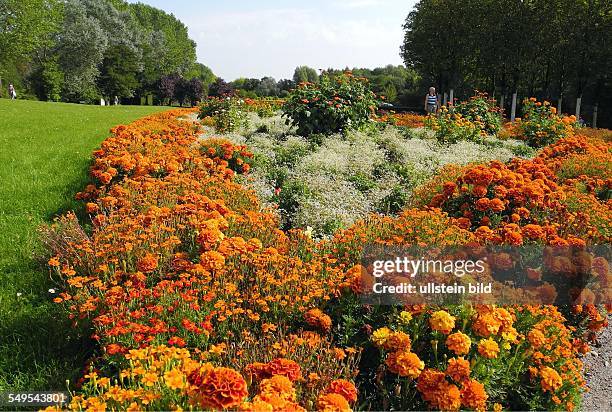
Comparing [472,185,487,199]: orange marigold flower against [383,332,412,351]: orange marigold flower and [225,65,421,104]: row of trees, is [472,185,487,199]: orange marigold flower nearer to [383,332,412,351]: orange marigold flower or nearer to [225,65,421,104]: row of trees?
[383,332,412,351]: orange marigold flower

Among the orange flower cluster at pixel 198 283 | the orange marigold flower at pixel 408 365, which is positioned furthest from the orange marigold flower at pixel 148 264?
the orange marigold flower at pixel 408 365

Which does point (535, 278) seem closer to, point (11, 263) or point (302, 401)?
point (302, 401)

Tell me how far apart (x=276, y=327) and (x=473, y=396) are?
1345 mm

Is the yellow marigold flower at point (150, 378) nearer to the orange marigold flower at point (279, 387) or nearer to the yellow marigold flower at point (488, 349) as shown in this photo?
the orange marigold flower at point (279, 387)

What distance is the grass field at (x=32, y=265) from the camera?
3.43m

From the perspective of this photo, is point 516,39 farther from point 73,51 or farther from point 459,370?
point 73,51

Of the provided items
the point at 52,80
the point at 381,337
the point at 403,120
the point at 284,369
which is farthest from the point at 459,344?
the point at 52,80

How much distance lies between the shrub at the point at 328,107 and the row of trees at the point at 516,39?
52.9 ft

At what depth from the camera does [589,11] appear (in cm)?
2423

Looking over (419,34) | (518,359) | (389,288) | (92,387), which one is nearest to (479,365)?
(518,359)

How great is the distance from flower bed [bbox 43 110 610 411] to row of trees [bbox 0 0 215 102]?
132 feet

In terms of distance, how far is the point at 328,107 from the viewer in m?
11.8

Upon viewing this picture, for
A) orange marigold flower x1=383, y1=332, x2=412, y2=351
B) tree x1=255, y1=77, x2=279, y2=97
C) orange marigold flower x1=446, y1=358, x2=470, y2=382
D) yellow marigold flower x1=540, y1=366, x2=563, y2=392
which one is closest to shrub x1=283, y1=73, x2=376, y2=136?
orange marigold flower x1=383, y1=332, x2=412, y2=351

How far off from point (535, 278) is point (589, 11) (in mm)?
25756
